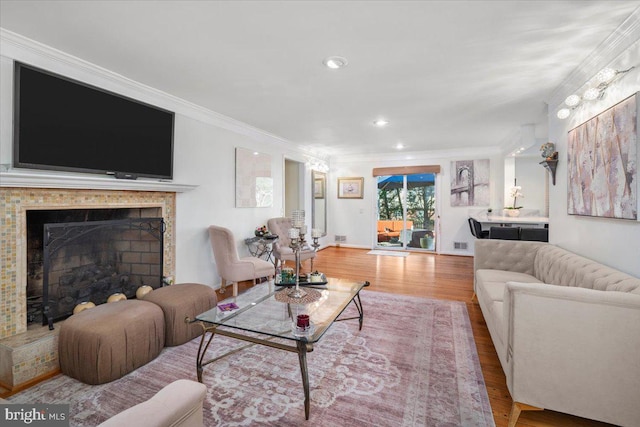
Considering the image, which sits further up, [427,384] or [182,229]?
[182,229]

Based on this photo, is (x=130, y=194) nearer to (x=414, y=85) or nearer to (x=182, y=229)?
(x=182, y=229)

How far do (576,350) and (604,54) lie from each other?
2.25m

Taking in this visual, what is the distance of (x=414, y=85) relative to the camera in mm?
3004

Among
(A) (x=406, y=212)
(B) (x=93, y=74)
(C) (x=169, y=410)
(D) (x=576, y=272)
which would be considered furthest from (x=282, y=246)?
(C) (x=169, y=410)

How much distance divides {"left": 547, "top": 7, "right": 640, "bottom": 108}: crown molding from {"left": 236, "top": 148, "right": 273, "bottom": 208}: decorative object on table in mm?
4030

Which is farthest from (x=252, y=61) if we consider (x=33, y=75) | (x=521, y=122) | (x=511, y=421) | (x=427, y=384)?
(x=521, y=122)

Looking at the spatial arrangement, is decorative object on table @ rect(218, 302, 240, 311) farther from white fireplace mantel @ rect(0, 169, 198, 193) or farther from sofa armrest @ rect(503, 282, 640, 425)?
sofa armrest @ rect(503, 282, 640, 425)

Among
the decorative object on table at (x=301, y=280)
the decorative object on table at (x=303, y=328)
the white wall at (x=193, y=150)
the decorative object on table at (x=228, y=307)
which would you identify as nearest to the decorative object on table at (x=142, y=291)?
the white wall at (x=193, y=150)

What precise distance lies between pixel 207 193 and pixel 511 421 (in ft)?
12.4

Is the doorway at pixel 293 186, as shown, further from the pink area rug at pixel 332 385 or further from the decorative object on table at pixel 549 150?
the decorative object on table at pixel 549 150

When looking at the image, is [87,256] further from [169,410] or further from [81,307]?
[169,410]

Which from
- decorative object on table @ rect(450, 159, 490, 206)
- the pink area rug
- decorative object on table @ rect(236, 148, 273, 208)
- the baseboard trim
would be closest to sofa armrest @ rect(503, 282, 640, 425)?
the pink area rug

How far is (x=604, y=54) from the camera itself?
7.38 ft

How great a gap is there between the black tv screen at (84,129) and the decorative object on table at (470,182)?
5900mm
